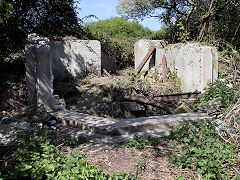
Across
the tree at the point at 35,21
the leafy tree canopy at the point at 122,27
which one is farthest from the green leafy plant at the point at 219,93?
the leafy tree canopy at the point at 122,27

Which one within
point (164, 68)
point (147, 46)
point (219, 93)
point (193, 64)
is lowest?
point (219, 93)

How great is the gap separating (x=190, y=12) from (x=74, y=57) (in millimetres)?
5002

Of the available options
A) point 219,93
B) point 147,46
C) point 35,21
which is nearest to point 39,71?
point 35,21

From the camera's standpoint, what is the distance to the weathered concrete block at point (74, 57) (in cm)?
880

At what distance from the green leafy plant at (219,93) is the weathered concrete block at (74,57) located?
4616 millimetres

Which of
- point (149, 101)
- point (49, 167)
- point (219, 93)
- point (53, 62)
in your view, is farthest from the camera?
point (53, 62)

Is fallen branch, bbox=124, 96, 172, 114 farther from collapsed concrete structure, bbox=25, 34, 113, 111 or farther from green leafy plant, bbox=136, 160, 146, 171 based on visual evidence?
green leafy plant, bbox=136, 160, 146, 171

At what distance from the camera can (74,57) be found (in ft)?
29.9

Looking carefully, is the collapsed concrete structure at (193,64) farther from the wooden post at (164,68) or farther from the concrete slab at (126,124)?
the concrete slab at (126,124)

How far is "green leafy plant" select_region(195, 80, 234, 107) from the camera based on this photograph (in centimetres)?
573

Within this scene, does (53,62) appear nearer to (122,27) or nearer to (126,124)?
(126,124)

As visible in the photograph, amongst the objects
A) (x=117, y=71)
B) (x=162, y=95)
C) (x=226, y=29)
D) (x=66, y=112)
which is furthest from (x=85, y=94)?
(x=226, y=29)

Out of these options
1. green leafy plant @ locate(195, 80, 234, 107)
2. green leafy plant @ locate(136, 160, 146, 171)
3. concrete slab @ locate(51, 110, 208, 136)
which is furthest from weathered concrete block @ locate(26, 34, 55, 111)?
green leafy plant @ locate(195, 80, 234, 107)

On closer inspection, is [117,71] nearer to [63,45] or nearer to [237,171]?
[63,45]
